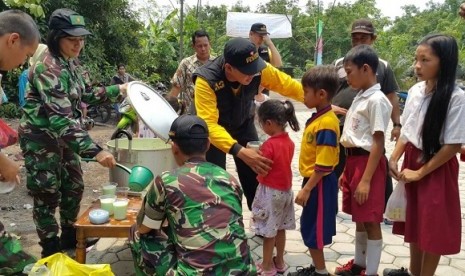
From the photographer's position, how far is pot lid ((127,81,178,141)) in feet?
8.86

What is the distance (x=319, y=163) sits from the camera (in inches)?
100

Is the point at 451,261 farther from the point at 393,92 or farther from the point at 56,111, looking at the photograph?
the point at 56,111

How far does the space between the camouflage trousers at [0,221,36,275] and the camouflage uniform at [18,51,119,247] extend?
78 centimetres

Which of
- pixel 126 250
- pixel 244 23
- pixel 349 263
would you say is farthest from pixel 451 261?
pixel 244 23

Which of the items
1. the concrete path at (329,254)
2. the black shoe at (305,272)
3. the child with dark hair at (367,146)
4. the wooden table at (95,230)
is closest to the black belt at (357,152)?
the child with dark hair at (367,146)

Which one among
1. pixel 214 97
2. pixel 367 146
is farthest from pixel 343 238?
pixel 214 97

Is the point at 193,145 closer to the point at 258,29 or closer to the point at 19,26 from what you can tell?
the point at 19,26

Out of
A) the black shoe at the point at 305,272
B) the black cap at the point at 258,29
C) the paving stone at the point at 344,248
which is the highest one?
the black cap at the point at 258,29

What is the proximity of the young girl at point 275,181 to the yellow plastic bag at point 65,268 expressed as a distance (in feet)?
3.78

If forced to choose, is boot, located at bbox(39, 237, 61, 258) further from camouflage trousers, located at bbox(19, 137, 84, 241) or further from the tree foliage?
the tree foliage

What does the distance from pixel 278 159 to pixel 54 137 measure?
60.1 inches

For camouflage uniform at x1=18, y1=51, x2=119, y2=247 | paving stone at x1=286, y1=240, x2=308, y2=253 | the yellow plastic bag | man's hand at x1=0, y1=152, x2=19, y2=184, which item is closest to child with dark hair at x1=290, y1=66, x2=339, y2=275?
paving stone at x1=286, y1=240, x2=308, y2=253

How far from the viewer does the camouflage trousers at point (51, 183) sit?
2.97 meters

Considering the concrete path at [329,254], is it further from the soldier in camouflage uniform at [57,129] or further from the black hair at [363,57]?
the black hair at [363,57]
